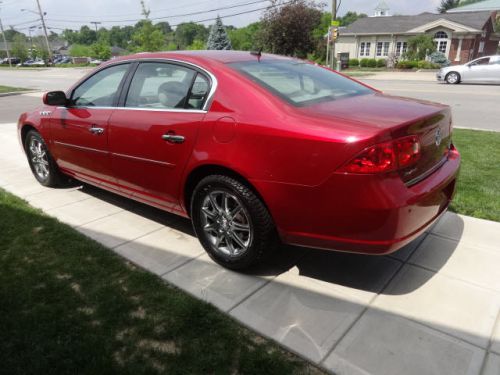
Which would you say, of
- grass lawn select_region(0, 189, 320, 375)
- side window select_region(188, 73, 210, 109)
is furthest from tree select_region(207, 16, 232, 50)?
grass lawn select_region(0, 189, 320, 375)

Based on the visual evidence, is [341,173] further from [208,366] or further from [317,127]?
[208,366]

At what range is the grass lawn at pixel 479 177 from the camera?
13.9 feet

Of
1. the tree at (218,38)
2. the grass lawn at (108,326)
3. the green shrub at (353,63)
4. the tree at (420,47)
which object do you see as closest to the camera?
the grass lawn at (108,326)

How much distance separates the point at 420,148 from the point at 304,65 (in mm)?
1610

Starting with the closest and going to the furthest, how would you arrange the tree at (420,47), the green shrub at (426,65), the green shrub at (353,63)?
1. the green shrub at (426,65)
2. the tree at (420,47)
3. the green shrub at (353,63)

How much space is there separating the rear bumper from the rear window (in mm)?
664

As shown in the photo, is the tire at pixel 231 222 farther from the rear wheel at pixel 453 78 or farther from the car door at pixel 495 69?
the rear wheel at pixel 453 78

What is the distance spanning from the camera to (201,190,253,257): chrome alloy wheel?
304 centimetres

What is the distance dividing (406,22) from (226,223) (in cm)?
4536

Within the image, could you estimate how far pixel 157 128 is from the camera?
3336mm

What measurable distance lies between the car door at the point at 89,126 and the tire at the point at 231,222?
131cm

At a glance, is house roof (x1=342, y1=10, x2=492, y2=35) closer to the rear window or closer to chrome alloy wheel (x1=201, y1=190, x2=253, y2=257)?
the rear window

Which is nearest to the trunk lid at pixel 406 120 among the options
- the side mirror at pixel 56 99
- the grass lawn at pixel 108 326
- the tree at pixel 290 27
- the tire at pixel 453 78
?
the grass lawn at pixel 108 326

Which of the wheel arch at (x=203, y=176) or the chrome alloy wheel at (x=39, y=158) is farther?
the chrome alloy wheel at (x=39, y=158)
